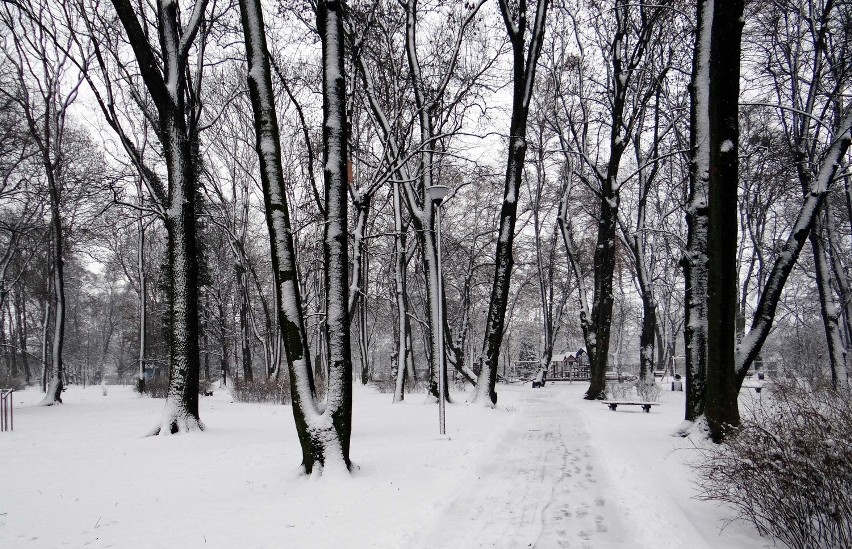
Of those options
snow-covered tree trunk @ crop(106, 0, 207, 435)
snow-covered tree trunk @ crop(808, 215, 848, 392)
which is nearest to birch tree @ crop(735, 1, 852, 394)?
snow-covered tree trunk @ crop(808, 215, 848, 392)

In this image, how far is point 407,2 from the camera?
48.1 ft

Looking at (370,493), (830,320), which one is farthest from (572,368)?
(370,493)

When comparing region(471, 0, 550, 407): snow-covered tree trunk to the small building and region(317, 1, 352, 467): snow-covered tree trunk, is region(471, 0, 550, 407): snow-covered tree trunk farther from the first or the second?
the small building

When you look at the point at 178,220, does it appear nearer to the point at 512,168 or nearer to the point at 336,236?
the point at 336,236

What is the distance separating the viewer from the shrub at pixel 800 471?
3291 mm

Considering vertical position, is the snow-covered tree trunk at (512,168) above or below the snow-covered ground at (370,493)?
above

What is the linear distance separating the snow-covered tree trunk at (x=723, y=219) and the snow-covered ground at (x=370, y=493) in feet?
3.24

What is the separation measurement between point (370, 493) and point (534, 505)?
66.4 inches

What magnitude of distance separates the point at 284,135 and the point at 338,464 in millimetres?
16386

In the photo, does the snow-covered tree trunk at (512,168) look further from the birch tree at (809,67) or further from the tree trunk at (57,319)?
the tree trunk at (57,319)

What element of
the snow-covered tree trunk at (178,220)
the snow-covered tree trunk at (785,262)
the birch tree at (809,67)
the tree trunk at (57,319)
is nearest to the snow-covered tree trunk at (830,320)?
the birch tree at (809,67)

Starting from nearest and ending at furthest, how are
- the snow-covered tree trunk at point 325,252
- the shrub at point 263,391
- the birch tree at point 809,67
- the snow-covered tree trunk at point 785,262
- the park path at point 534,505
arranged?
1. the park path at point 534,505
2. the snow-covered tree trunk at point 325,252
3. the snow-covered tree trunk at point 785,262
4. the birch tree at point 809,67
5. the shrub at point 263,391

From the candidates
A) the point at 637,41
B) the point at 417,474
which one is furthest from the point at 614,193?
the point at 417,474

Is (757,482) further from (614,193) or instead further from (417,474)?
(614,193)
